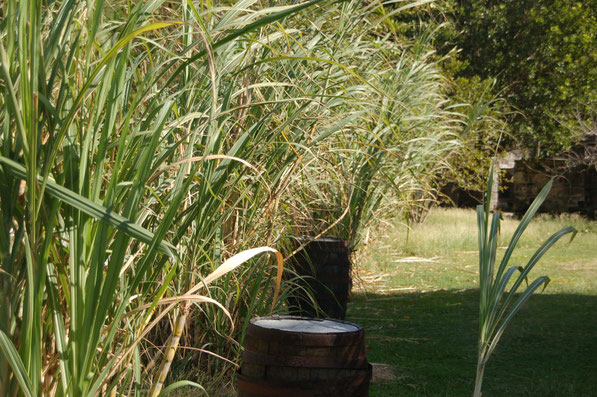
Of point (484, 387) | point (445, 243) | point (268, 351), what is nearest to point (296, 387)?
point (268, 351)

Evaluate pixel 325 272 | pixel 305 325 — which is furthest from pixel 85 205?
pixel 325 272

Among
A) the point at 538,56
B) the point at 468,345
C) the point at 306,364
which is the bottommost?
the point at 468,345

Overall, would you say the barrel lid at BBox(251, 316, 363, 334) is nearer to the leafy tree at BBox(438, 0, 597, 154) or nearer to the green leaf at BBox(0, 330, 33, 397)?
the green leaf at BBox(0, 330, 33, 397)

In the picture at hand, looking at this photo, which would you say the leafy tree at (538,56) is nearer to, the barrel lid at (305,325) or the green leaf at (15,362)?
the barrel lid at (305,325)

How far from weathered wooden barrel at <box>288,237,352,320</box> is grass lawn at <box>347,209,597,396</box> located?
53cm

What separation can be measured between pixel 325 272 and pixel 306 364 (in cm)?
237

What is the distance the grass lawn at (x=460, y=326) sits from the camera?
4.24 meters

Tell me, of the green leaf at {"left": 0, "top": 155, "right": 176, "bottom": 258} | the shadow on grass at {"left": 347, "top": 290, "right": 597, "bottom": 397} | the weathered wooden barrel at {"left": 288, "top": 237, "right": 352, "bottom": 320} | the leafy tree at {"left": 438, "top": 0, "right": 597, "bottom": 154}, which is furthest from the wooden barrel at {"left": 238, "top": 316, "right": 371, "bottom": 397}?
the leafy tree at {"left": 438, "top": 0, "right": 597, "bottom": 154}

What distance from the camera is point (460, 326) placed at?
19.4ft

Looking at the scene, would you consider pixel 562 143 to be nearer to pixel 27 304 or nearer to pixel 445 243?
pixel 445 243

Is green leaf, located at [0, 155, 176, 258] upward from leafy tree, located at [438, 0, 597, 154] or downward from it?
downward

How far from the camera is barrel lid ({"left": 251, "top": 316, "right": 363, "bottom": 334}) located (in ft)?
7.39

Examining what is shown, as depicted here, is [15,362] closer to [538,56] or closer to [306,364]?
[306,364]

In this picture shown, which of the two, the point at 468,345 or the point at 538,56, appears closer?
the point at 468,345
